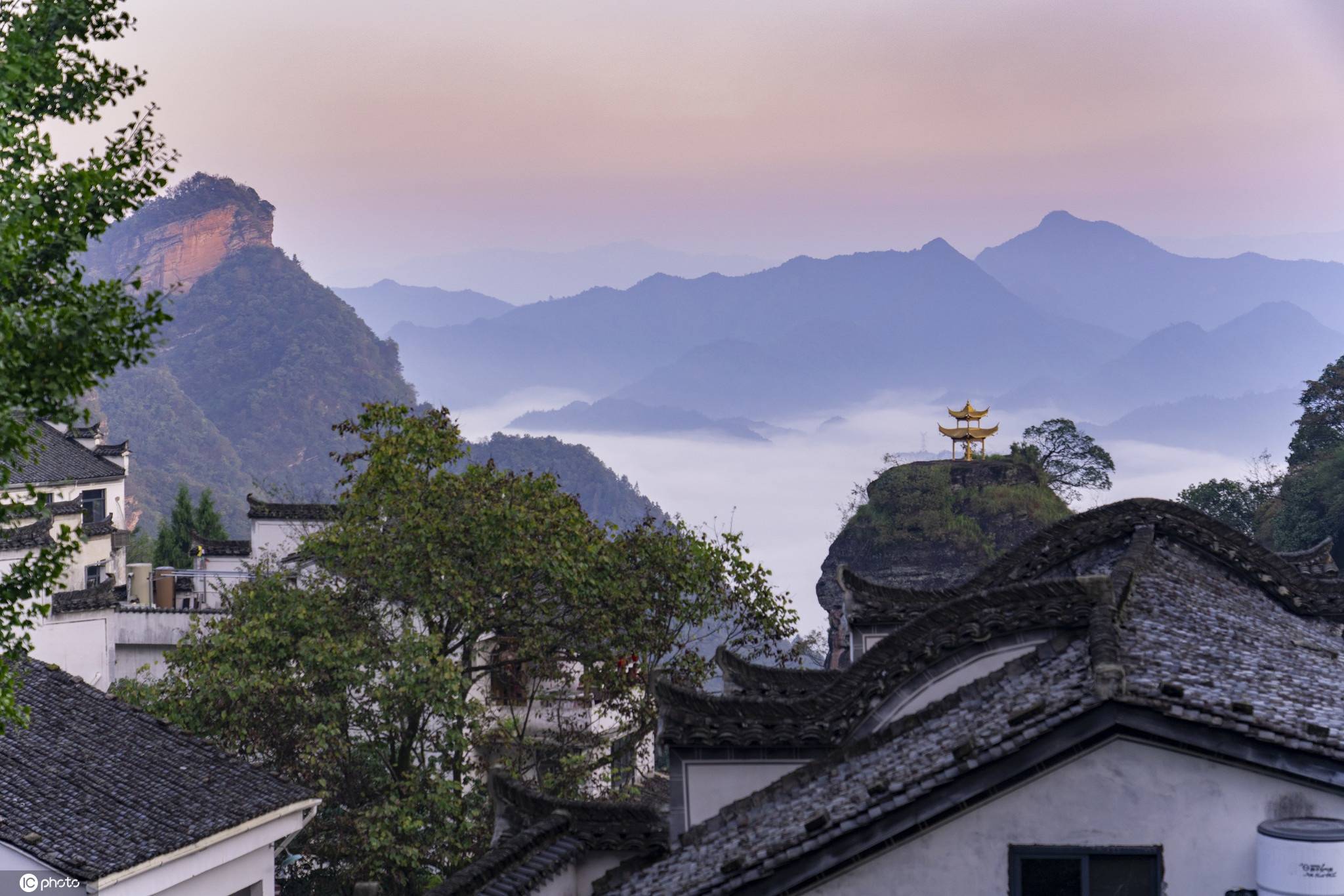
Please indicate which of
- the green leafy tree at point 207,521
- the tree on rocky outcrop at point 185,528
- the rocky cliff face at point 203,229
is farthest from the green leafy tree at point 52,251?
the rocky cliff face at point 203,229

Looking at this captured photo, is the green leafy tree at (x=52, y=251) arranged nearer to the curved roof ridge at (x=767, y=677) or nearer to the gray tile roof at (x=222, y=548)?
the curved roof ridge at (x=767, y=677)

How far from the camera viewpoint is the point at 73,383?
10641 mm

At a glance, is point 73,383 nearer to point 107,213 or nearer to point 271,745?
point 107,213

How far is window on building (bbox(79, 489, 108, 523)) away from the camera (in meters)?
62.1

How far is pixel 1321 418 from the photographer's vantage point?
64.8 m

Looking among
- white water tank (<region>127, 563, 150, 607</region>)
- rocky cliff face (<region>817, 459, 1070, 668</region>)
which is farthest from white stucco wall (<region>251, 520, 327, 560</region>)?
rocky cliff face (<region>817, 459, 1070, 668</region>)

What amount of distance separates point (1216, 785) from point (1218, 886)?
27.3 inches

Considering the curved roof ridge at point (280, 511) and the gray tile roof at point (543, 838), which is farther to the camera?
the curved roof ridge at point (280, 511)

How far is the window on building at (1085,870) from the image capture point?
930 centimetres

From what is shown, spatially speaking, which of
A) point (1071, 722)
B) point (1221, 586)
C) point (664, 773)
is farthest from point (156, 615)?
point (1071, 722)

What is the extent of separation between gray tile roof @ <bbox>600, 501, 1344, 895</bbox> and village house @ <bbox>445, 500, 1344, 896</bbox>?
24mm

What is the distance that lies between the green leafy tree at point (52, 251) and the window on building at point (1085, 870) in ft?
23.7

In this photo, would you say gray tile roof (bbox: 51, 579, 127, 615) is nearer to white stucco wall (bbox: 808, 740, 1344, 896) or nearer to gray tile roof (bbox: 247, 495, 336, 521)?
gray tile roof (bbox: 247, 495, 336, 521)

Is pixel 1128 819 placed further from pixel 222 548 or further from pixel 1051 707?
pixel 222 548
